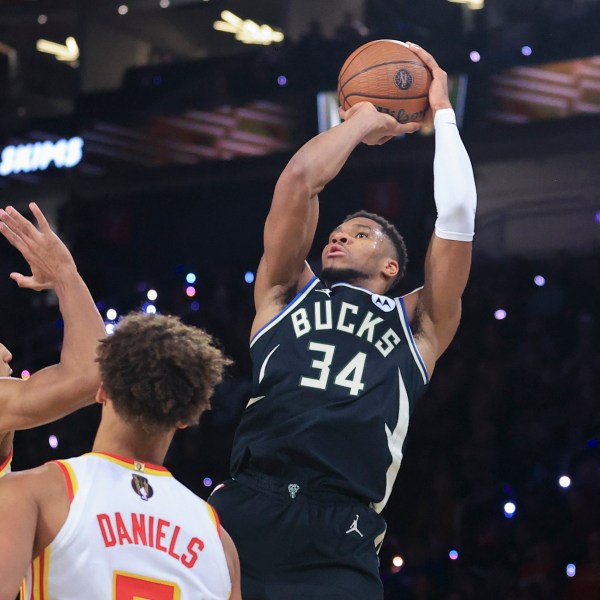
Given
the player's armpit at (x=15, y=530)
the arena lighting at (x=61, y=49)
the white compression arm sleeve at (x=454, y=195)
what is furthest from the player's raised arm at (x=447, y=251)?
the arena lighting at (x=61, y=49)

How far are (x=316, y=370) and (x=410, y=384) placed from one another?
0.30 metres

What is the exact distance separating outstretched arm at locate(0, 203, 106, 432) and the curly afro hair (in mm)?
412

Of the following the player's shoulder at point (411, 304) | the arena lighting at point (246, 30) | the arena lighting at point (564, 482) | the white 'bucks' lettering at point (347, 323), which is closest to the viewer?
the white 'bucks' lettering at point (347, 323)

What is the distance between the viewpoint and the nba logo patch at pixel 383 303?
3.44 m

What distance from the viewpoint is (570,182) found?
912 centimetres

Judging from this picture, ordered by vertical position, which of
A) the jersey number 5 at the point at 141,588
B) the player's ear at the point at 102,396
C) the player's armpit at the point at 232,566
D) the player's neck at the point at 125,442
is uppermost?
the player's ear at the point at 102,396

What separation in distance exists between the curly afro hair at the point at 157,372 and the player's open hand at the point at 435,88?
1.68 metres

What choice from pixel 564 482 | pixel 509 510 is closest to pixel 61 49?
pixel 509 510

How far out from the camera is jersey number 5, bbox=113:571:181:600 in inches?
85.4

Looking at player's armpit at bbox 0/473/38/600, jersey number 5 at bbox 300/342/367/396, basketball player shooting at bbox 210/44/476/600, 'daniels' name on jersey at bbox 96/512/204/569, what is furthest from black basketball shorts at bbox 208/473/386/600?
player's armpit at bbox 0/473/38/600

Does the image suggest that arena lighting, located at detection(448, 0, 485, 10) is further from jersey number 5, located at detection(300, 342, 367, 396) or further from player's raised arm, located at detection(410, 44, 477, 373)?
jersey number 5, located at detection(300, 342, 367, 396)

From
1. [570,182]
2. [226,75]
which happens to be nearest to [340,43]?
[226,75]

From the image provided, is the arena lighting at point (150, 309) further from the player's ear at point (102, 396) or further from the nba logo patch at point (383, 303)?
the nba logo patch at point (383, 303)

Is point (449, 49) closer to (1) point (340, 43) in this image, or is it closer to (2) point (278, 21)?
(1) point (340, 43)
